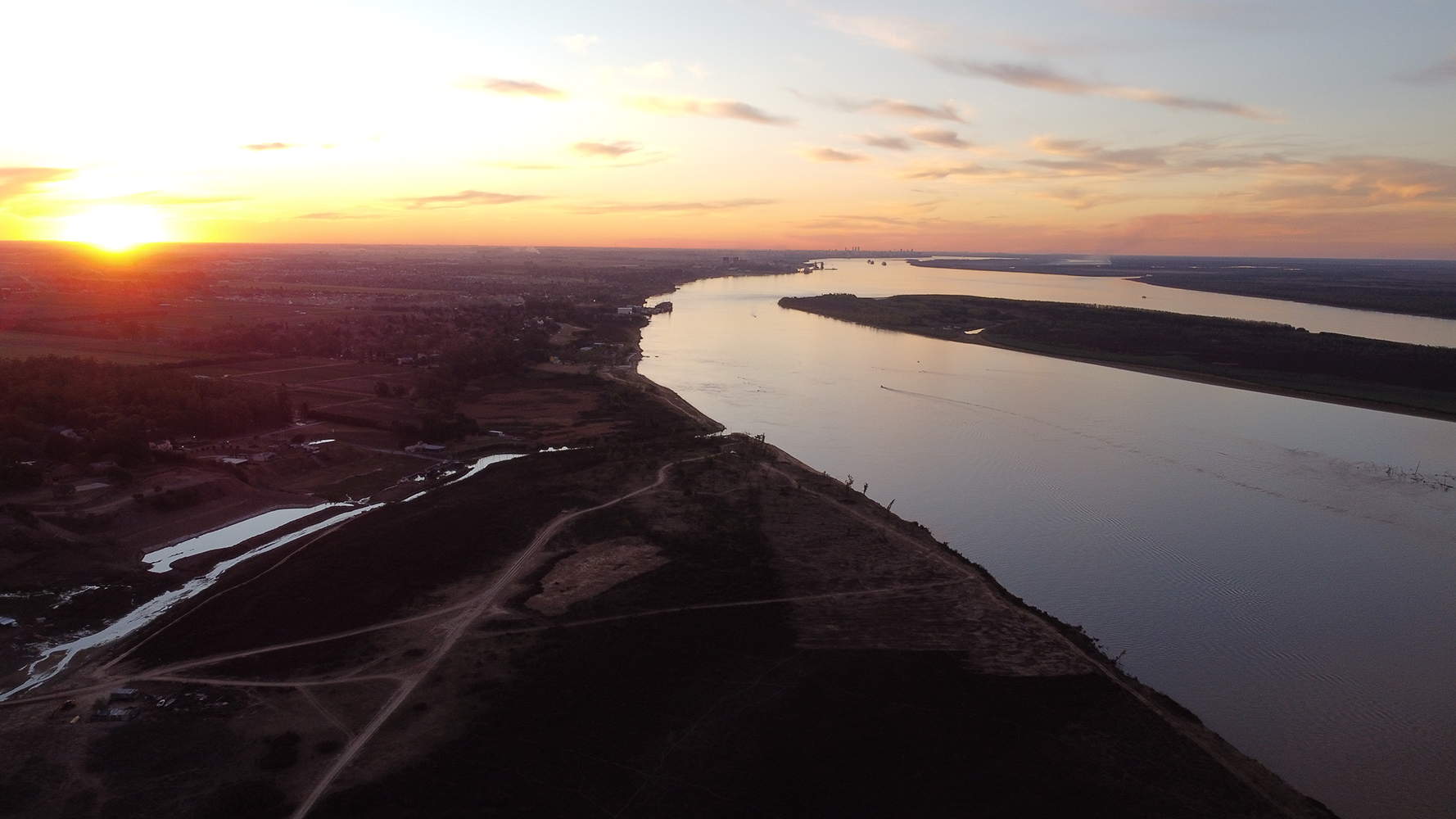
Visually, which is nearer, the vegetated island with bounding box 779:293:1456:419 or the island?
the island

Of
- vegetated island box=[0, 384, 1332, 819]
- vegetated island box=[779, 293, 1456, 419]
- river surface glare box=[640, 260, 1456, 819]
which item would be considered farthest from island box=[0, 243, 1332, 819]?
vegetated island box=[779, 293, 1456, 419]

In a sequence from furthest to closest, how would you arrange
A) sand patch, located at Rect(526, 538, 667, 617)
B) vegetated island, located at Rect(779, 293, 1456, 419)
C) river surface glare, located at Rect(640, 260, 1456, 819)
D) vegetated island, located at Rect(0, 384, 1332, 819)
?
vegetated island, located at Rect(779, 293, 1456, 419) < sand patch, located at Rect(526, 538, 667, 617) < river surface glare, located at Rect(640, 260, 1456, 819) < vegetated island, located at Rect(0, 384, 1332, 819)

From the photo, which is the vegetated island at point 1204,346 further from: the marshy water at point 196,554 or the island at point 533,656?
the marshy water at point 196,554

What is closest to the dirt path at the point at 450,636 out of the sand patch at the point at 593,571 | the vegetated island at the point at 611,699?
the vegetated island at the point at 611,699

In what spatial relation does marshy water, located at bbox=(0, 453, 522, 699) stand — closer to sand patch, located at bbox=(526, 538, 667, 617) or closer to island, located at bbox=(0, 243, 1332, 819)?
island, located at bbox=(0, 243, 1332, 819)

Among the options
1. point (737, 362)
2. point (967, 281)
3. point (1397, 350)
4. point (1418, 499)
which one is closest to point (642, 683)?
point (1418, 499)

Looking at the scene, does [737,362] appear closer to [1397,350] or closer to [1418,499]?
[1418,499]

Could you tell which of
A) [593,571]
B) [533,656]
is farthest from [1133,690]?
[593,571]
